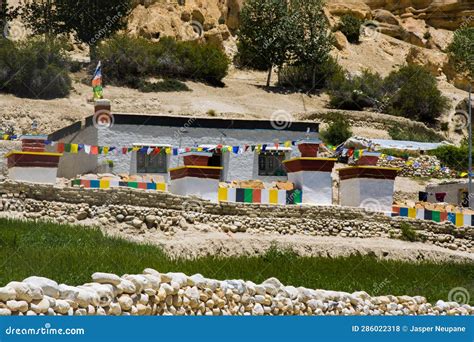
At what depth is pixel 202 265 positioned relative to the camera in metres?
13.8

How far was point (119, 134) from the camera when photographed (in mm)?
25359

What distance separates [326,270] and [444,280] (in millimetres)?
2295

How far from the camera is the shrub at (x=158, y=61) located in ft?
157

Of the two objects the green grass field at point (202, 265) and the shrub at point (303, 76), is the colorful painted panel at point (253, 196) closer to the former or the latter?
the green grass field at point (202, 265)

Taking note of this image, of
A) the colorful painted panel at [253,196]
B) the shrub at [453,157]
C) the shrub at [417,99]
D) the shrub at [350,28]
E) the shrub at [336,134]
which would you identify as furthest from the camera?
the shrub at [350,28]

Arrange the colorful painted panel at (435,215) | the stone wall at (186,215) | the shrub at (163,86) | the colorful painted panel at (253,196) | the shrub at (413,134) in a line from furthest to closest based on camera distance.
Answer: the shrub at (163,86) < the shrub at (413,134) < the colorful painted panel at (435,215) < the colorful painted panel at (253,196) < the stone wall at (186,215)

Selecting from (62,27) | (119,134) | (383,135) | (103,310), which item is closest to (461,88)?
(383,135)

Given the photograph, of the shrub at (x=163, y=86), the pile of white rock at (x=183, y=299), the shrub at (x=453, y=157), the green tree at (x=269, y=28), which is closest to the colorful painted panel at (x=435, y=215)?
the pile of white rock at (x=183, y=299)

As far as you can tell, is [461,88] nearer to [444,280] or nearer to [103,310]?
[444,280]

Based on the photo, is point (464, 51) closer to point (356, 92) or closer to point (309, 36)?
point (309, 36)

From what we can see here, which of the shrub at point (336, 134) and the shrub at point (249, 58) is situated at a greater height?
the shrub at point (249, 58)

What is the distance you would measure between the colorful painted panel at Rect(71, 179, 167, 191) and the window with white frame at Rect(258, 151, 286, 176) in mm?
5293

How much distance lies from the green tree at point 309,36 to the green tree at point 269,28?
550 mm

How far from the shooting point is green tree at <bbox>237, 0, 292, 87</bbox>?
52.8m
